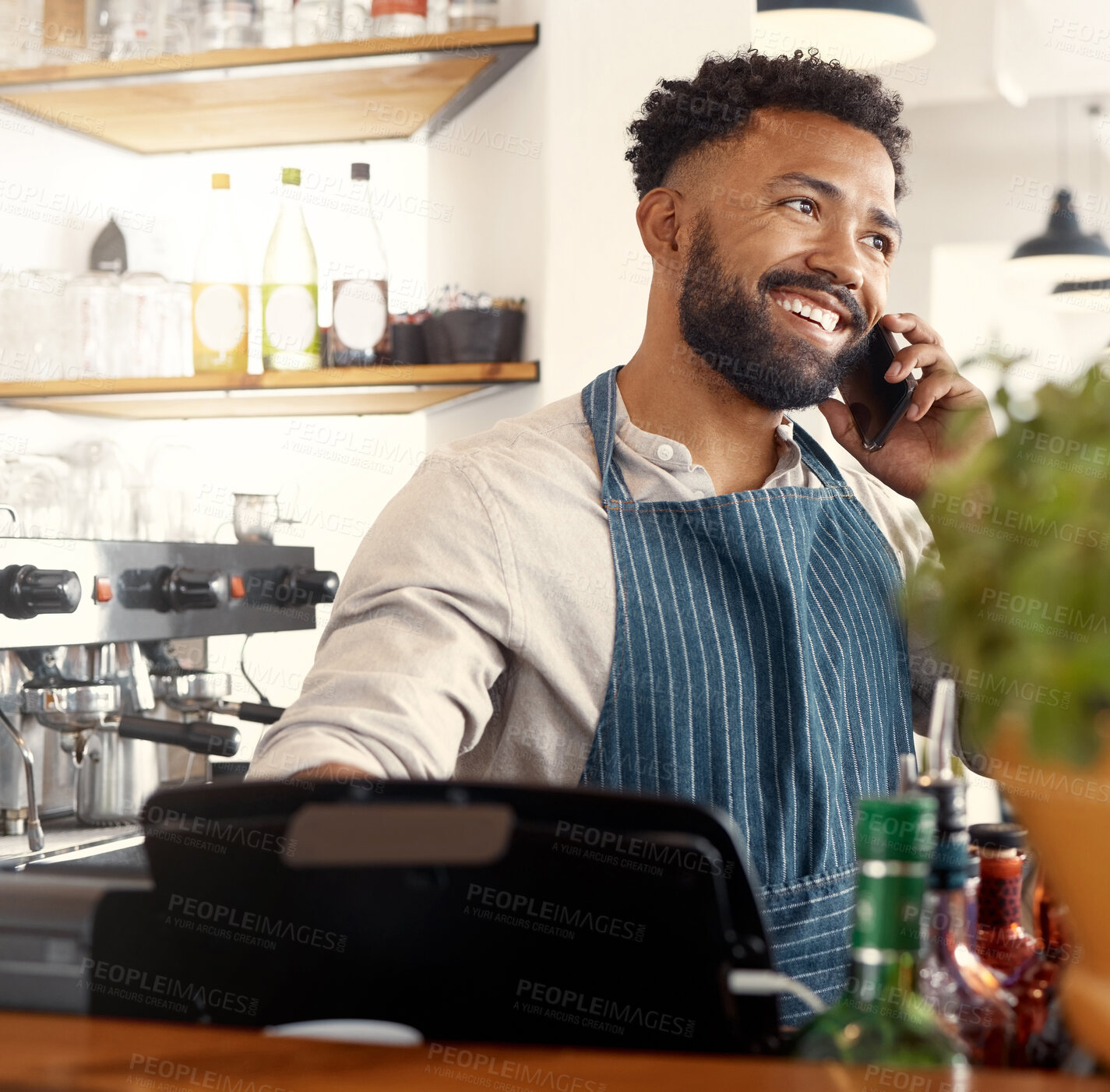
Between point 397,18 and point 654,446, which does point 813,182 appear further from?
point 397,18

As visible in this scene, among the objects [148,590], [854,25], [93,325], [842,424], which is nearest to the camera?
[842,424]

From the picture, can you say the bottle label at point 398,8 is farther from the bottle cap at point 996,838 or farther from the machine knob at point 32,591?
the bottle cap at point 996,838

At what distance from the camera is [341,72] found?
205cm

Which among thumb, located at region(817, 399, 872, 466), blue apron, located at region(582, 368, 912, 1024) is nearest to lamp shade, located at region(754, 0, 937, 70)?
thumb, located at region(817, 399, 872, 466)

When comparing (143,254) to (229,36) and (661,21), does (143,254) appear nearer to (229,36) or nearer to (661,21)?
(229,36)

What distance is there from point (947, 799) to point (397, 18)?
1.84 meters

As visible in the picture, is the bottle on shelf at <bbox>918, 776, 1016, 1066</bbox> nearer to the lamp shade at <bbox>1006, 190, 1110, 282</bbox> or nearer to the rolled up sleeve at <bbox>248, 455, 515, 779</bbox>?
the rolled up sleeve at <bbox>248, 455, 515, 779</bbox>

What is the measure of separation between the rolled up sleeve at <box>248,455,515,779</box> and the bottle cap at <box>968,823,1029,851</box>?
0.41m

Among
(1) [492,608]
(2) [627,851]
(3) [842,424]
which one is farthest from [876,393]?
(2) [627,851]

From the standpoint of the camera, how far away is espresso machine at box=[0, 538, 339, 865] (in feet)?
4.97

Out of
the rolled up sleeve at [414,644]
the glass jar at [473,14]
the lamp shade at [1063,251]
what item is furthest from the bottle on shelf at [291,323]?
the lamp shade at [1063,251]

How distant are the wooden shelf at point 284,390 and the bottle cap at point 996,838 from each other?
4.69 ft

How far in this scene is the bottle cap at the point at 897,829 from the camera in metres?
0.39

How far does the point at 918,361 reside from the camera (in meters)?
1.44
